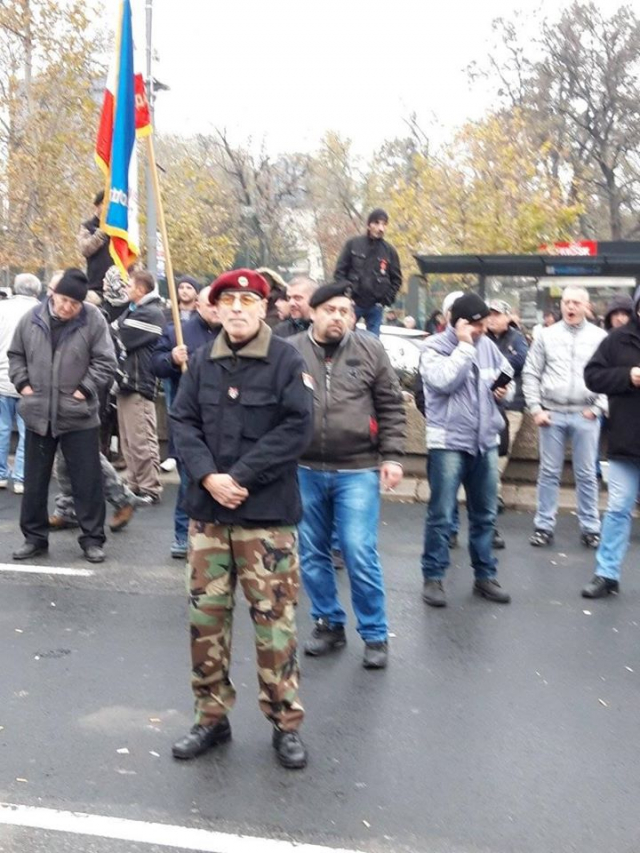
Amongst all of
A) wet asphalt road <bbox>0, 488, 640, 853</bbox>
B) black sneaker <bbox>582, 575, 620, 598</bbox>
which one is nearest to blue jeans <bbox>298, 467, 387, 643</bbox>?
wet asphalt road <bbox>0, 488, 640, 853</bbox>

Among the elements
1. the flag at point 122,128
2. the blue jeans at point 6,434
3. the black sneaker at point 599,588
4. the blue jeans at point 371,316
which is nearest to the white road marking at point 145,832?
the black sneaker at point 599,588

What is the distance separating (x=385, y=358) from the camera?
228 inches

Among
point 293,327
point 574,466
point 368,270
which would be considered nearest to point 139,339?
point 293,327

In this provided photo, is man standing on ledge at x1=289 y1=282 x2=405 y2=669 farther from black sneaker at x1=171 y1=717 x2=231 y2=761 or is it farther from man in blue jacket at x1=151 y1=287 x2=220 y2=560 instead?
man in blue jacket at x1=151 y1=287 x2=220 y2=560

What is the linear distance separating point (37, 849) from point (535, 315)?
16658 mm

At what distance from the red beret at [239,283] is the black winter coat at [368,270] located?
656cm

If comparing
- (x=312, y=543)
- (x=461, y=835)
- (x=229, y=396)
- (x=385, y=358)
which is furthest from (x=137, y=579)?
(x=461, y=835)

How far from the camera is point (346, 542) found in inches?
221

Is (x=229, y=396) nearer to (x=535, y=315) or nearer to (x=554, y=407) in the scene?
(x=554, y=407)

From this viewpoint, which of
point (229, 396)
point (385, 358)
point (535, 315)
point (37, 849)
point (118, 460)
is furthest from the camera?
point (535, 315)

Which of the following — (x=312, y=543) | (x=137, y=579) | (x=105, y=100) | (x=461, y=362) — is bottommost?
(x=137, y=579)

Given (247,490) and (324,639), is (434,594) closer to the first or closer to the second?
(324,639)

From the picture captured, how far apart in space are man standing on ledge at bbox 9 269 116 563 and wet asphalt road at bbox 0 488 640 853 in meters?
0.63

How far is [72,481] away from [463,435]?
2854 millimetres
